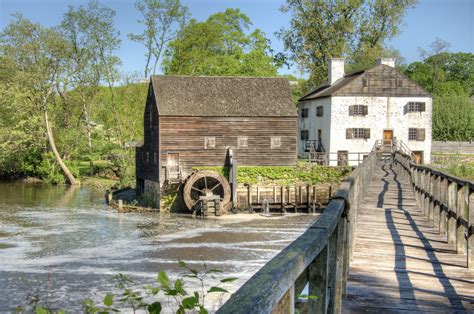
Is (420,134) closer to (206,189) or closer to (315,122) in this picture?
(315,122)

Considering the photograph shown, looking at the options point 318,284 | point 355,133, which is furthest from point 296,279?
point 355,133

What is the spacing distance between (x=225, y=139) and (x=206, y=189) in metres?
5.36

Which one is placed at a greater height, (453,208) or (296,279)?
(296,279)

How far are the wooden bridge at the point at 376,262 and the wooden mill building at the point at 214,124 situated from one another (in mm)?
27644

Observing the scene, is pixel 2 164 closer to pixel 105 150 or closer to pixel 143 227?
pixel 105 150

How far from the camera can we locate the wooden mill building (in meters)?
40.4

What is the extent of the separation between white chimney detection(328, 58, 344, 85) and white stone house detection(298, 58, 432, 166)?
11.4ft

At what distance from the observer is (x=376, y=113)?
161 feet

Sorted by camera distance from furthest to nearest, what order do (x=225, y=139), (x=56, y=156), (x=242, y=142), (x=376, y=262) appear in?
(x=56, y=156) → (x=242, y=142) → (x=225, y=139) → (x=376, y=262)

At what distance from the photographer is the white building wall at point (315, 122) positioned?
1941 inches

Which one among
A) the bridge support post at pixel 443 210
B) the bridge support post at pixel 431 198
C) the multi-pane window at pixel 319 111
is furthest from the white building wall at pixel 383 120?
the bridge support post at pixel 443 210

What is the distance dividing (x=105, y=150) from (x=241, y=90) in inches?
725

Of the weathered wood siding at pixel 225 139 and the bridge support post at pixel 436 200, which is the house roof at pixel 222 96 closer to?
the weathered wood siding at pixel 225 139

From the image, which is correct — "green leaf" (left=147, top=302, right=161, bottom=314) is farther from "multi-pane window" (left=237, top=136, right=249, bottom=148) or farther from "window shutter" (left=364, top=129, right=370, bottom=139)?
"window shutter" (left=364, top=129, right=370, bottom=139)
